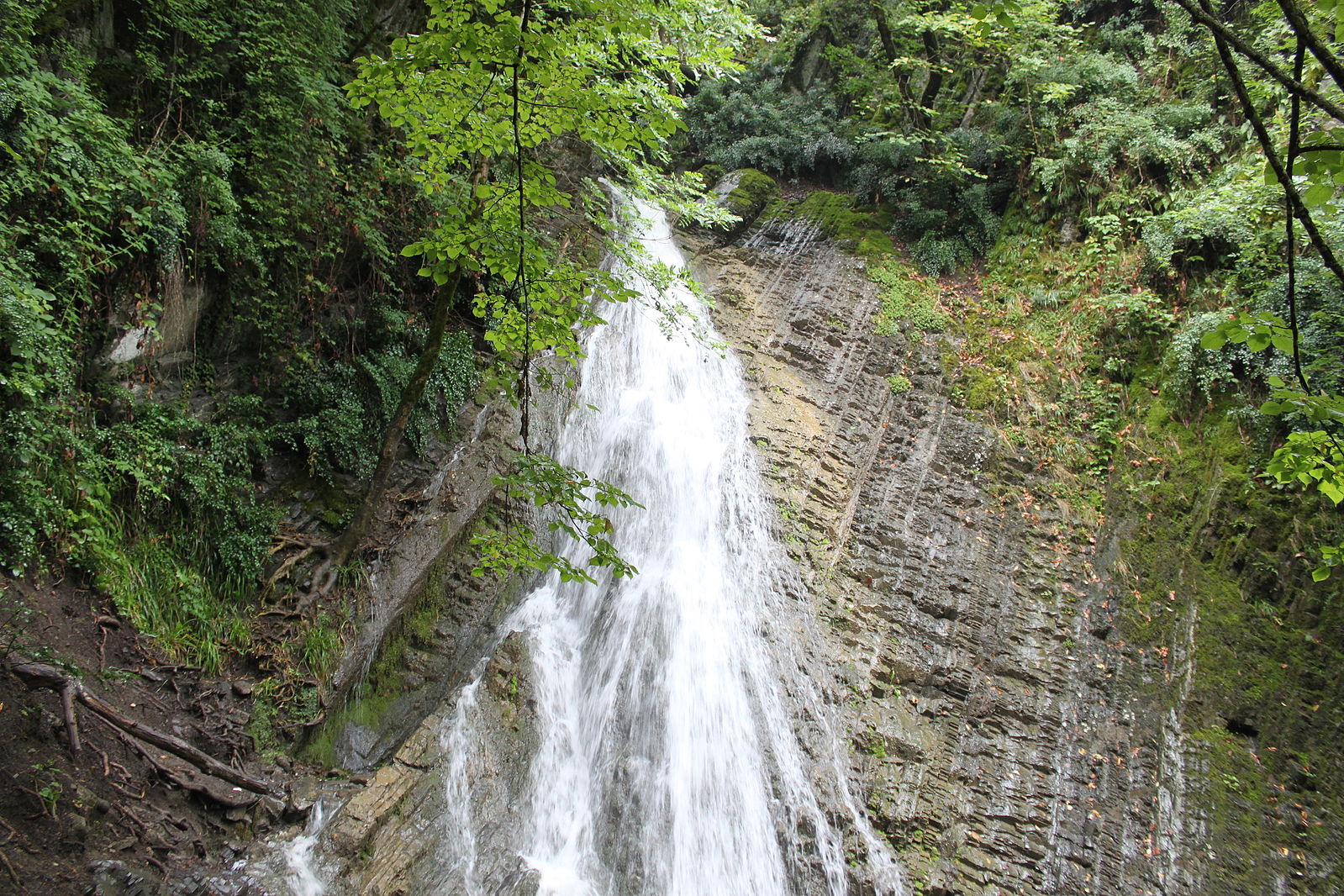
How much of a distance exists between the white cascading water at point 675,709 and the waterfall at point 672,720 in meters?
0.02

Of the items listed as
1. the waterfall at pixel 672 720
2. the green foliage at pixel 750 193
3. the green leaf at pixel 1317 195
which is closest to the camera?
the green leaf at pixel 1317 195

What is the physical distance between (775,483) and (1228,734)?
16.5 ft

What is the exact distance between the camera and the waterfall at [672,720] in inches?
233

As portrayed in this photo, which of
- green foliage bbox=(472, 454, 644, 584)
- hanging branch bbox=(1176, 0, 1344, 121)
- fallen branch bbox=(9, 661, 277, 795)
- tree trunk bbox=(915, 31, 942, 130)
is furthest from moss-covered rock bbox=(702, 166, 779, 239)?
hanging branch bbox=(1176, 0, 1344, 121)

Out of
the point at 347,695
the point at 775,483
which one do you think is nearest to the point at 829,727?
the point at 775,483

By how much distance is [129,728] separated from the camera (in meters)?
4.77

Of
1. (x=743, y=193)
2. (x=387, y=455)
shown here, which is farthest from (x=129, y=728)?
(x=743, y=193)

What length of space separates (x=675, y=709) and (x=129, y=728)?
4405 mm

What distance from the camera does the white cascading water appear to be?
5961mm

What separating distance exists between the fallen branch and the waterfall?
5.09 feet

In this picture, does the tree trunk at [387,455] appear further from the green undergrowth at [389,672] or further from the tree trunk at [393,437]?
the green undergrowth at [389,672]

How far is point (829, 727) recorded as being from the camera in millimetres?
6750

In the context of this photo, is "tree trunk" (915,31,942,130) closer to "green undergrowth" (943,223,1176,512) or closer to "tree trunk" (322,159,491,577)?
"green undergrowth" (943,223,1176,512)

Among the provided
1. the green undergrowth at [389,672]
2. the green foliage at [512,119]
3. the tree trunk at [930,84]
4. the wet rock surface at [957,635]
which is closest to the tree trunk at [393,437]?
the green undergrowth at [389,672]
